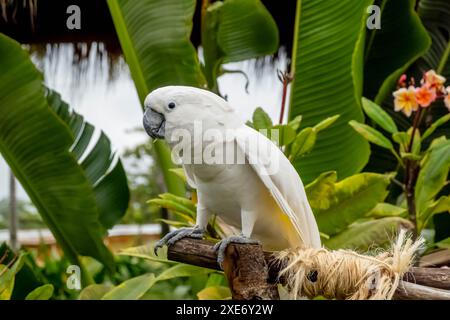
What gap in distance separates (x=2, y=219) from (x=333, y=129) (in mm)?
5218

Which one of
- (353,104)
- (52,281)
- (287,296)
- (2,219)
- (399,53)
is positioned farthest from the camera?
(2,219)

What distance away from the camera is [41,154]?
6.42ft

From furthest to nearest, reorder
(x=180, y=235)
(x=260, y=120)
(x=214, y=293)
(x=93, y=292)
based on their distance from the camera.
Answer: (x=93, y=292)
(x=214, y=293)
(x=260, y=120)
(x=180, y=235)

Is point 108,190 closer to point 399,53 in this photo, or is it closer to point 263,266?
point 399,53

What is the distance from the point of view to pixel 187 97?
96cm

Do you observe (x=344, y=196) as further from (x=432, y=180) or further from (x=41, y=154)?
(x=41, y=154)

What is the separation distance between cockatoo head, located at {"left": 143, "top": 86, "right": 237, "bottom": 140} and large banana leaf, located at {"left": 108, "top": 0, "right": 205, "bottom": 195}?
3.44 ft

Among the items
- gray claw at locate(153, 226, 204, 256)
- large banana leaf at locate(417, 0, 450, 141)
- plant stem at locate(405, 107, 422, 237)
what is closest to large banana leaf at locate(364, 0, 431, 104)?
large banana leaf at locate(417, 0, 450, 141)

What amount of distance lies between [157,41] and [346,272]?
125 cm

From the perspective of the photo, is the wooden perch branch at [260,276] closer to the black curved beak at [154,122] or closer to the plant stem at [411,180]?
the black curved beak at [154,122]

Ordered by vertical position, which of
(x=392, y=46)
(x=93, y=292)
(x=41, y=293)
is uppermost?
(x=392, y=46)

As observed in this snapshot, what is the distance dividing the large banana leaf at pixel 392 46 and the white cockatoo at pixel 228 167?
43.3 inches

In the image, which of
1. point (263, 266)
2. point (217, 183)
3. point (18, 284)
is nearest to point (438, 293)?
point (263, 266)

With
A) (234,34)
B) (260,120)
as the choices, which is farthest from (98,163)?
(260,120)
